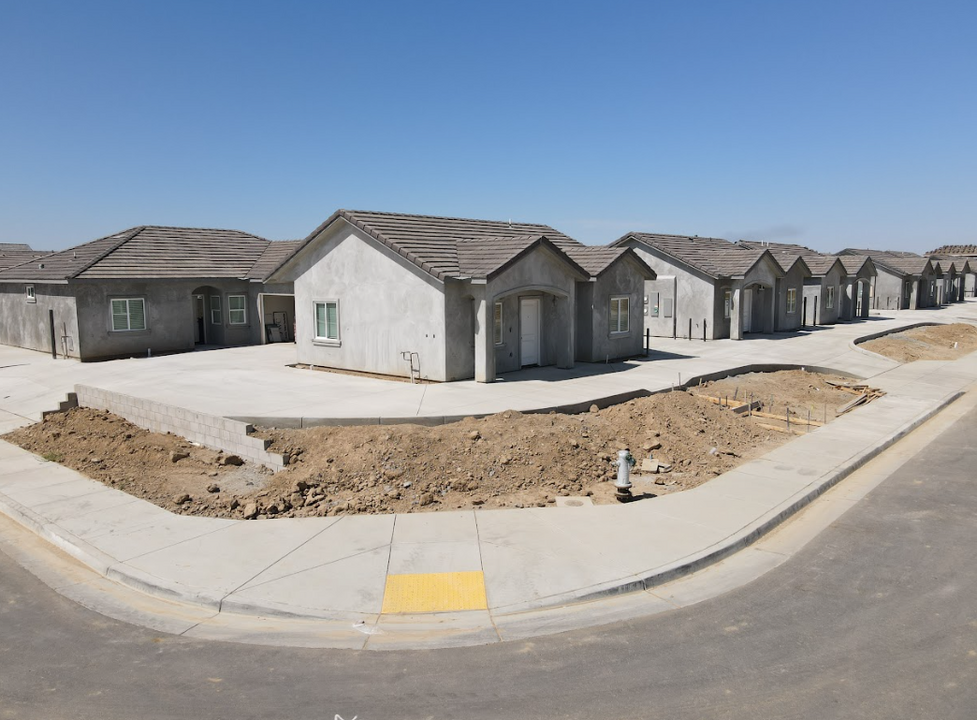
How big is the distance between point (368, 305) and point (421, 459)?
8.78 m

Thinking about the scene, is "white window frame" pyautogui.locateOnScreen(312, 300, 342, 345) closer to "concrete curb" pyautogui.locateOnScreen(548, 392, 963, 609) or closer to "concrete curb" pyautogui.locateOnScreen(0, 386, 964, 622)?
"concrete curb" pyautogui.locateOnScreen(0, 386, 964, 622)

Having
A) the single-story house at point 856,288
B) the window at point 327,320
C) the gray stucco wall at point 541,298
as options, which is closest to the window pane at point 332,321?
the window at point 327,320

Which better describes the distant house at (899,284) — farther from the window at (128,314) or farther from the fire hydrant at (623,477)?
the fire hydrant at (623,477)

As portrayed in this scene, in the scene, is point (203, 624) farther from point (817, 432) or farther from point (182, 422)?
point (817, 432)

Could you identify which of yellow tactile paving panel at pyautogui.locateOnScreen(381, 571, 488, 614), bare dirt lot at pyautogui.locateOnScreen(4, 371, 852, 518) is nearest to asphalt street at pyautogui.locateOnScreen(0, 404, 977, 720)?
yellow tactile paving panel at pyautogui.locateOnScreen(381, 571, 488, 614)

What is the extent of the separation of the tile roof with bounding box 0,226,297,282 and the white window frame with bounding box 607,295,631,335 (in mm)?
14193

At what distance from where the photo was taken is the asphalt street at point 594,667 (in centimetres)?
530

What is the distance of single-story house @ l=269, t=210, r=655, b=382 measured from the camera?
57.9ft

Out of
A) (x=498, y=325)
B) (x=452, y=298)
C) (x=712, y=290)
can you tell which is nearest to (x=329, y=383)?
(x=452, y=298)

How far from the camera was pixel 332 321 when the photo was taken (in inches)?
818

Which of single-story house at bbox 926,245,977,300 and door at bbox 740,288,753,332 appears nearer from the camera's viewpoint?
door at bbox 740,288,753,332

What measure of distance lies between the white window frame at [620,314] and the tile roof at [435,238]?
3858 millimetres

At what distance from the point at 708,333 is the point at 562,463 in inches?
788

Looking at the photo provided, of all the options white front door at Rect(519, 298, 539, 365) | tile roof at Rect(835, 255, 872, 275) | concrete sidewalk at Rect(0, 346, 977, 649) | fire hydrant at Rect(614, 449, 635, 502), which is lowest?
concrete sidewalk at Rect(0, 346, 977, 649)
